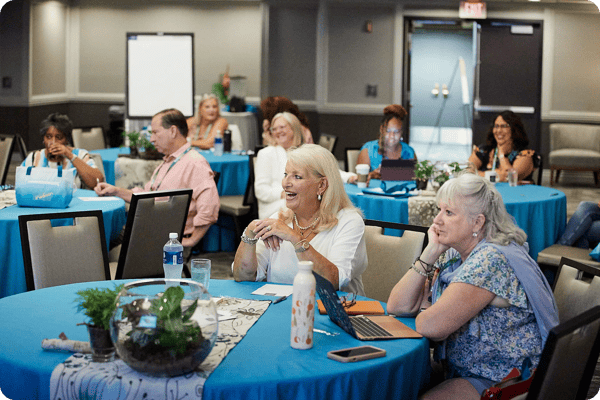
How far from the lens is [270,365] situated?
1907mm

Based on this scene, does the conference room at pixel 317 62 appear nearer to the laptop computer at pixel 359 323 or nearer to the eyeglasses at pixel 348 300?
the eyeglasses at pixel 348 300

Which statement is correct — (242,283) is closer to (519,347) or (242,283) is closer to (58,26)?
(519,347)

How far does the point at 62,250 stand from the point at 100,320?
59.3 inches

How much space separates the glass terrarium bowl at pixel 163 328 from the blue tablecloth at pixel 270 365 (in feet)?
0.27

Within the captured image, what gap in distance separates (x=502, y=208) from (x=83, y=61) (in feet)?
40.5

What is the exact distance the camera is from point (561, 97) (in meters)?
12.2

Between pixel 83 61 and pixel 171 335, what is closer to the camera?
pixel 171 335

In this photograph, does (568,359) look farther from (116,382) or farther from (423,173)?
(423,173)

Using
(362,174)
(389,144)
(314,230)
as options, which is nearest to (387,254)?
(314,230)

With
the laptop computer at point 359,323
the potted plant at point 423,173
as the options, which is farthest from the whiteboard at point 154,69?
the laptop computer at point 359,323

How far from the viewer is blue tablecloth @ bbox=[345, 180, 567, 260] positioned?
16.4 ft

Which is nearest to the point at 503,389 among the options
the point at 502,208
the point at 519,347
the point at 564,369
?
the point at 519,347

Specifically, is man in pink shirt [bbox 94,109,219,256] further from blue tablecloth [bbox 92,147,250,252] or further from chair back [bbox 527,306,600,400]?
chair back [bbox 527,306,600,400]

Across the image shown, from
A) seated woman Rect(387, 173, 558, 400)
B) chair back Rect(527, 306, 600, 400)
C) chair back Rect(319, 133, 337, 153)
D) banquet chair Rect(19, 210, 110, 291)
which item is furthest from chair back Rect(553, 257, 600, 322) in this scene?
chair back Rect(319, 133, 337, 153)
